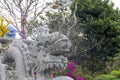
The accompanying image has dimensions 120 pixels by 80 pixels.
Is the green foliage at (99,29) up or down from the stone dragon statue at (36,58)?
up

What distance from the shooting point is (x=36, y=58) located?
170 inches

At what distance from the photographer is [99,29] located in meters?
15.1

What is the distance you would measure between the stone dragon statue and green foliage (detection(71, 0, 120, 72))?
34.1ft

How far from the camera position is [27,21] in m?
19.0

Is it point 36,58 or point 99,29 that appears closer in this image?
point 36,58

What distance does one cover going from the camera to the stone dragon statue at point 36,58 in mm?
4062

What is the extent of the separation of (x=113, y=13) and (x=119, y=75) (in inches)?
186

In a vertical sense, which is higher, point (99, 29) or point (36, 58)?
point (99, 29)

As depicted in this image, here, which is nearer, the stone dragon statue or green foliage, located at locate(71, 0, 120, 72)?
the stone dragon statue

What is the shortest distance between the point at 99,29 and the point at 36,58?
1092 centimetres

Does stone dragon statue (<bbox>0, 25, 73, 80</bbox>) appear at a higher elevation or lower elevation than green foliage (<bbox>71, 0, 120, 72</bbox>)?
lower

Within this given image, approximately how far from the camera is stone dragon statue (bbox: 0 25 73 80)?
4.06 metres

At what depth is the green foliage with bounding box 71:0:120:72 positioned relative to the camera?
593 inches

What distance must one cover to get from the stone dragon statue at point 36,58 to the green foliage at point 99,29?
10396 millimetres
